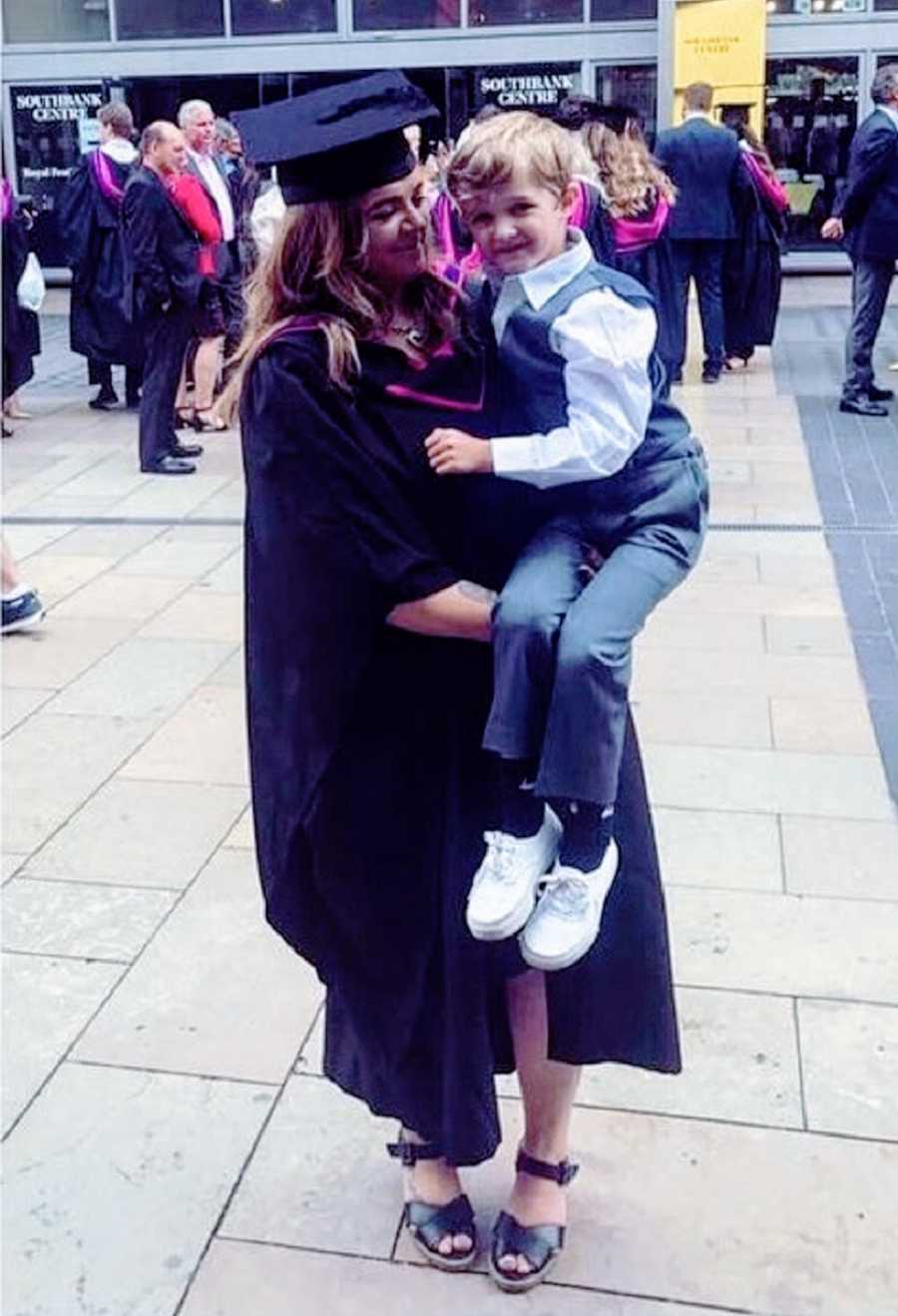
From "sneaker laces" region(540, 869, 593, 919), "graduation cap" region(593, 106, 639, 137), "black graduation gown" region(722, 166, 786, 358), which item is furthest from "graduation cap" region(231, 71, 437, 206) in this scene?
"black graduation gown" region(722, 166, 786, 358)

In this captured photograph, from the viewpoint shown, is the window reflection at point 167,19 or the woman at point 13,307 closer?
the woman at point 13,307

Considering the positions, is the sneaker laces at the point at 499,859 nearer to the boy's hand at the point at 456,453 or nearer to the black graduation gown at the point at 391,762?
the black graduation gown at the point at 391,762

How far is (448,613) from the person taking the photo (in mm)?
2178

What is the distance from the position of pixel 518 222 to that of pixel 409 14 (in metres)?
15.8

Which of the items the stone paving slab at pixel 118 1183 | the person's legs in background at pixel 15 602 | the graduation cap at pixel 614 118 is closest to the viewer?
the stone paving slab at pixel 118 1183

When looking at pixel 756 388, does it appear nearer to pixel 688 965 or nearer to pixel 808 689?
pixel 808 689


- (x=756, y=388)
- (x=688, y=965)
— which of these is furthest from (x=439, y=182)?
(x=756, y=388)

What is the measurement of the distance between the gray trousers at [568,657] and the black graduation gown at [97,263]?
8.38 meters

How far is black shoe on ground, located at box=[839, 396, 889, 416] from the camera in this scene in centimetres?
977

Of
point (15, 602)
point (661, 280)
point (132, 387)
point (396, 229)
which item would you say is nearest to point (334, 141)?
point (396, 229)

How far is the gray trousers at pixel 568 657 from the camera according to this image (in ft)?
7.12

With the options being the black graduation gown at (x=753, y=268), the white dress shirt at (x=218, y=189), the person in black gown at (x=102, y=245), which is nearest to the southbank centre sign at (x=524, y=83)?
the black graduation gown at (x=753, y=268)

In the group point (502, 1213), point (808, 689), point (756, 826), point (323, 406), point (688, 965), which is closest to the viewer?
point (323, 406)

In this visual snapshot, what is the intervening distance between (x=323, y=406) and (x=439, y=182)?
1105 millimetres
